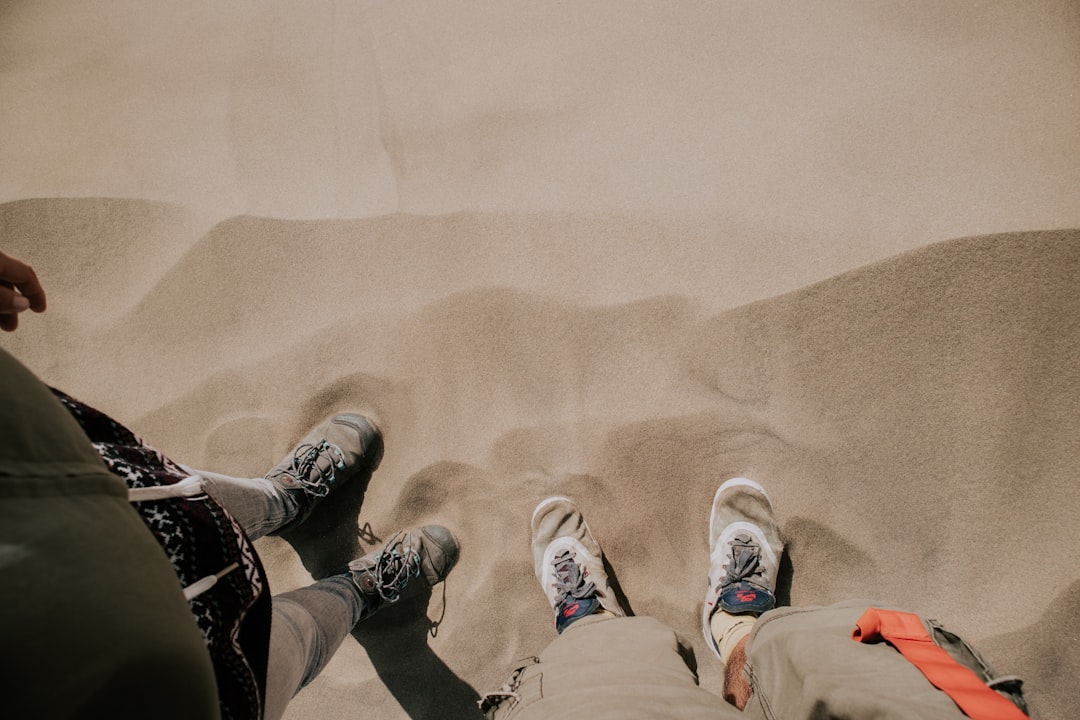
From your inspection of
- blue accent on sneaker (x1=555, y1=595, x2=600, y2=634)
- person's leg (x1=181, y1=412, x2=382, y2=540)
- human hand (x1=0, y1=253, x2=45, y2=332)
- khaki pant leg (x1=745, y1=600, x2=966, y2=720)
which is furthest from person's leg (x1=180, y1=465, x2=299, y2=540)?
khaki pant leg (x1=745, y1=600, x2=966, y2=720)

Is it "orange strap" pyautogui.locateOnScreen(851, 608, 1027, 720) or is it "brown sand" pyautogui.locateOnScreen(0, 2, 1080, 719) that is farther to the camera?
"brown sand" pyautogui.locateOnScreen(0, 2, 1080, 719)

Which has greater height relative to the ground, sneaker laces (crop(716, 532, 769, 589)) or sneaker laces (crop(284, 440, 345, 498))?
sneaker laces (crop(284, 440, 345, 498))

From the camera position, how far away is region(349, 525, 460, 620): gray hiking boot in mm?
1626

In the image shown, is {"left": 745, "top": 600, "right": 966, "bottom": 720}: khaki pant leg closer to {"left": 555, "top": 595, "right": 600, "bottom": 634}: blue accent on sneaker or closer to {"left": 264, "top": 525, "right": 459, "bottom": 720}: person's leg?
{"left": 555, "top": 595, "right": 600, "bottom": 634}: blue accent on sneaker

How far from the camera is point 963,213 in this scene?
5.62ft

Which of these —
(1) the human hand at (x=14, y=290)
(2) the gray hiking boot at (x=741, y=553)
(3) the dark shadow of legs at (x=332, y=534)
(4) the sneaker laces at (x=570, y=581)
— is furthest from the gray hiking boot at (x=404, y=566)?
(1) the human hand at (x=14, y=290)

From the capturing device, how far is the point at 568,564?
1619 millimetres

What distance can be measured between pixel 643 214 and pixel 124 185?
2183 mm

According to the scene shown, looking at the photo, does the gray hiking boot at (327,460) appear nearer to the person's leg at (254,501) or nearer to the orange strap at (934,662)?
the person's leg at (254,501)

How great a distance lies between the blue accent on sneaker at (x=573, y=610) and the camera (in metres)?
1.58

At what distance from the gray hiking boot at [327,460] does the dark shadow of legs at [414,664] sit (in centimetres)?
48

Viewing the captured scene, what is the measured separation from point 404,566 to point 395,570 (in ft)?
0.10

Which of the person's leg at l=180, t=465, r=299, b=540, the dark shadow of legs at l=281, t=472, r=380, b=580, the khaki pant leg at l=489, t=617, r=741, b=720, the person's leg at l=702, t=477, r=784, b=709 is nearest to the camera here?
the khaki pant leg at l=489, t=617, r=741, b=720

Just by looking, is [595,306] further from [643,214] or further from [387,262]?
[387,262]
